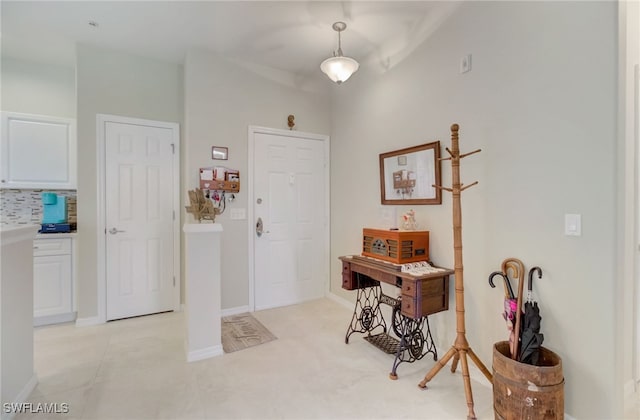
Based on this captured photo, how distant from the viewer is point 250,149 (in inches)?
132

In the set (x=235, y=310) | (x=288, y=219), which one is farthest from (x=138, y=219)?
(x=288, y=219)

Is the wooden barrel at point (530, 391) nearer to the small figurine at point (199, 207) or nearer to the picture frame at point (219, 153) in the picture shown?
the small figurine at point (199, 207)

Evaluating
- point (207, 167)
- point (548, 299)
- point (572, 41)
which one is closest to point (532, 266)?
point (548, 299)

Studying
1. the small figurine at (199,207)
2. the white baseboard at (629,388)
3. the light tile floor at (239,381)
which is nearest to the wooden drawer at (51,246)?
the light tile floor at (239,381)

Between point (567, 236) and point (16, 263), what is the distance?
3.18 metres

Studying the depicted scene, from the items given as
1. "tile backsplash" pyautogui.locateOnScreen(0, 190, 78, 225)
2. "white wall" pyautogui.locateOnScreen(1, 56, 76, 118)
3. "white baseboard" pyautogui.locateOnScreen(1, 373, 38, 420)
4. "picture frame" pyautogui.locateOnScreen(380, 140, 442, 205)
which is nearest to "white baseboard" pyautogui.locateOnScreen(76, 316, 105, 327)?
"white baseboard" pyautogui.locateOnScreen(1, 373, 38, 420)

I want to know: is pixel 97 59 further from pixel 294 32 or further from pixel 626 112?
pixel 626 112

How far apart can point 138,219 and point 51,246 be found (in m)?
0.80

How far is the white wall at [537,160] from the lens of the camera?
1499 millimetres

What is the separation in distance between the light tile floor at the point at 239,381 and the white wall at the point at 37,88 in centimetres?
234

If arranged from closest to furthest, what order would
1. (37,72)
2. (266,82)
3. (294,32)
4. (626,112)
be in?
(626,112) < (294,32) < (37,72) < (266,82)

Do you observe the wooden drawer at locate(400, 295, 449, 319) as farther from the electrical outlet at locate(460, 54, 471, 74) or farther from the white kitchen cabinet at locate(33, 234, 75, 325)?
the white kitchen cabinet at locate(33, 234, 75, 325)

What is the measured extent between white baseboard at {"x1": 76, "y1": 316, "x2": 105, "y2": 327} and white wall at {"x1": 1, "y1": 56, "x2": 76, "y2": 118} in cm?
225

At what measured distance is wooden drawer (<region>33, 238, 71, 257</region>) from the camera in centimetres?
289
